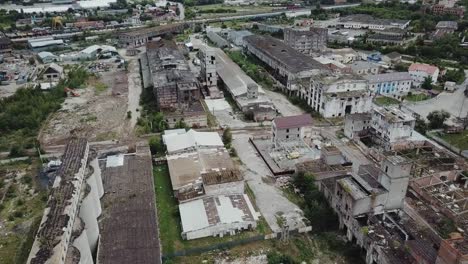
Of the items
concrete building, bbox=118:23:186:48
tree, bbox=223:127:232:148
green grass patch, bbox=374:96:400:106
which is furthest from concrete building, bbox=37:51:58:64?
green grass patch, bbox=374:96:400:106

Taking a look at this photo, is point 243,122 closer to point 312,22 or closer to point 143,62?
point 143,62

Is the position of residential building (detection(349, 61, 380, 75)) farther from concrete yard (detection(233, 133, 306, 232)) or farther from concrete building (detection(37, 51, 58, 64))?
concrete building (detection(37, 51, 58, 64))

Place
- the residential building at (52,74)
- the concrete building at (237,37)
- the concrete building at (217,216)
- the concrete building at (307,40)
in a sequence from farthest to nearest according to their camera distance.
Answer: the concrete building at (237,37) < the concrete building at (307,40) < the residential building at (52,74) < the concrete building at (217,216)

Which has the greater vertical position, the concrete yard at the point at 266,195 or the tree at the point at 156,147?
the tree at the point at 156,147

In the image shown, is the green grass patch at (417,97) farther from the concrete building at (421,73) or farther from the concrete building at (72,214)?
the concrete building at (72,214)

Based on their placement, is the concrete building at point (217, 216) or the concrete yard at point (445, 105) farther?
the concrete yard at point (445, 105)

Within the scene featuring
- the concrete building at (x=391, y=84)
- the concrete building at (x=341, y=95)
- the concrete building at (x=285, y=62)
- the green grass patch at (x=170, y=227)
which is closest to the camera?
the green grass patch at (x=170, y=227)

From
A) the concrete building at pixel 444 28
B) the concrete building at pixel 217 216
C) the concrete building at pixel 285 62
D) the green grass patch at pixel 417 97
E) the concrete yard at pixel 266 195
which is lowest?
the concrete yard at pixel 266 195

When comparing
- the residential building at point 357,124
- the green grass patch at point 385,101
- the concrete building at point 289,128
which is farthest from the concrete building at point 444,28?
the concrete building at point 289,128
